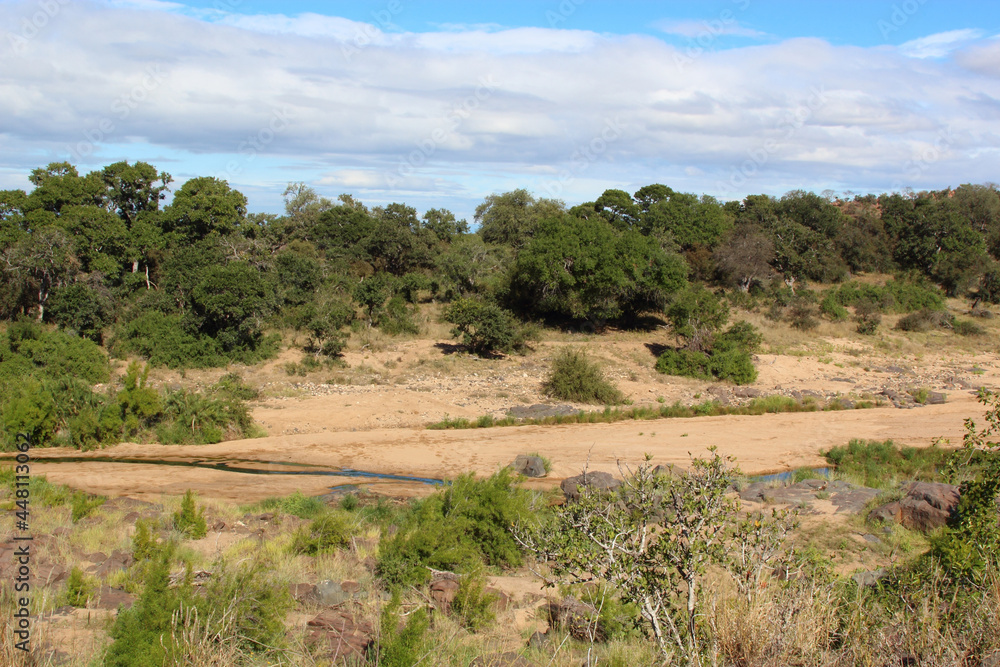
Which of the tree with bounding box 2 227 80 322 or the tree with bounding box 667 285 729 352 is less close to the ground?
the tree with bounding box 2 227 80 322

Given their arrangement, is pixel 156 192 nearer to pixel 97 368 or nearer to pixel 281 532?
pixel 97 368

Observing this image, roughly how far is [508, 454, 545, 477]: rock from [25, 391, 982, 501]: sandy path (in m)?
0.39

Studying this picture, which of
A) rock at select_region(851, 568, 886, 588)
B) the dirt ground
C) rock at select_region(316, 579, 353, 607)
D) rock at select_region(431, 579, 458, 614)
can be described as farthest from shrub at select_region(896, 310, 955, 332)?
rock at select_region(316, 579, 353, 607)

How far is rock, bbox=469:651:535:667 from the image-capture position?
5273mm

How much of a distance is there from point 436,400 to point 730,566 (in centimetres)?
1676

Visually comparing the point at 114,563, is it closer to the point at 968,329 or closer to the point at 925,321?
the point at 925,321

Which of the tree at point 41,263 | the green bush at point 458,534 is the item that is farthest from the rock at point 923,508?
the tree at point 41,263

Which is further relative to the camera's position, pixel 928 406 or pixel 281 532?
pixel 928 406

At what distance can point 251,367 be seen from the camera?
2323 centimetres

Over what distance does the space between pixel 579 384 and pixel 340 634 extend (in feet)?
55.1

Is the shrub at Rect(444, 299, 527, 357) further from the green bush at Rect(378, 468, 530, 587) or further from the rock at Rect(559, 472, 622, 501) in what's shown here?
the green bush at Rect(378, 468, 530, 587)

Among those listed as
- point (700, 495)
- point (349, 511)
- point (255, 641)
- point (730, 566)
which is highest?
point (700, 495)

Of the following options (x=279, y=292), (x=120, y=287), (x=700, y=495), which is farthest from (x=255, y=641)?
(x=120, y=287)

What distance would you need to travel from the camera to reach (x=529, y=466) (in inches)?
631
